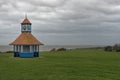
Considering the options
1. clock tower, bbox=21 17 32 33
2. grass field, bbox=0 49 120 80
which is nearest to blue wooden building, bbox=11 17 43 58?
clock tower, bbox=21 17 32 33

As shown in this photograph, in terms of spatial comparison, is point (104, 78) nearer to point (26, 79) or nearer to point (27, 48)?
point (26, 79)

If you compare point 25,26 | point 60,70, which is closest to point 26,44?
point 25,26

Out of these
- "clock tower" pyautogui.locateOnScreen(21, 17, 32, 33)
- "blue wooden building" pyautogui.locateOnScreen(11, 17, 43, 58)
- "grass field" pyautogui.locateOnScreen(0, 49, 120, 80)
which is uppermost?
"clock tower" pyautogui.locateOnScreen(21, 17, 32, 33)

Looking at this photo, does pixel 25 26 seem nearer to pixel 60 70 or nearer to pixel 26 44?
pixel 26 44

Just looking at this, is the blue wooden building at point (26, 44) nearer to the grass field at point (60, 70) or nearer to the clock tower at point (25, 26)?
the clock tower at point (25, 26)

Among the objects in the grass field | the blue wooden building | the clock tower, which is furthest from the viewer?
the clock tower

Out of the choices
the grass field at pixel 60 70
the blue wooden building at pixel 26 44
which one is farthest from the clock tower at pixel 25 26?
the grass field at pixel 60 70

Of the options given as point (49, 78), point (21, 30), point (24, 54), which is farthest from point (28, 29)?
point (49, 78)

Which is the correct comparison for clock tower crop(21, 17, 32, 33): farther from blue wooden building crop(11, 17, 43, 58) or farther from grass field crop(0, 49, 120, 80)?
grass field crop(0, 49, 120, 80)

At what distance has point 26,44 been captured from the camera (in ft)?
132

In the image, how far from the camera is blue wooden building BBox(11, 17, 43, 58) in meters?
40.6

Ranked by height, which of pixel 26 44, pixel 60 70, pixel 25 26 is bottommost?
pixel 60 70

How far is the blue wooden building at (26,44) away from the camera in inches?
1597

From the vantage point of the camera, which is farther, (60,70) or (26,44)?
(26,44)
